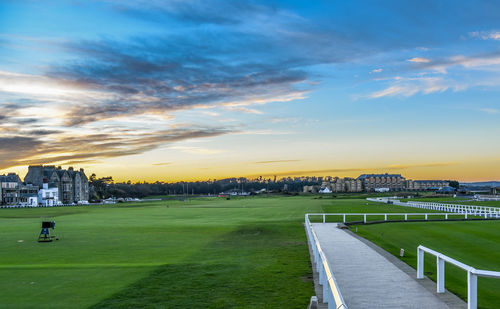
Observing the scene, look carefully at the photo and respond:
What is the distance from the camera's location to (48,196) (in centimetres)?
15250

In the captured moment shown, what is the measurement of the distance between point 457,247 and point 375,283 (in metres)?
13.1

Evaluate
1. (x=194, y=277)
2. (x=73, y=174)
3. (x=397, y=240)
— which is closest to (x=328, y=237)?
(x=397, y=240)

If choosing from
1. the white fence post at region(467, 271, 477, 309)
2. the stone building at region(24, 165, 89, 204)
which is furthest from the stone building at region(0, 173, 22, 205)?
the white fence post at region(467, 271, 477, 309)

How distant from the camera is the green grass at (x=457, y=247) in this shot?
1405 cm

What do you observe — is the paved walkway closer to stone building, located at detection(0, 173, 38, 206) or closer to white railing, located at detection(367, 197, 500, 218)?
white railing, located at detection(367, 197, 500, 218)

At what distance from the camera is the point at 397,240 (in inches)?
1117

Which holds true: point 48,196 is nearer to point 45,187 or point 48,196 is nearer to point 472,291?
point 45,187

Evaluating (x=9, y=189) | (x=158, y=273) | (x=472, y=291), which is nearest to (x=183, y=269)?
(x=158, y=273)

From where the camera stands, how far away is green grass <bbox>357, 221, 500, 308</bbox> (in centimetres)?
1405

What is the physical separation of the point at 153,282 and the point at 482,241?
64.0 ft

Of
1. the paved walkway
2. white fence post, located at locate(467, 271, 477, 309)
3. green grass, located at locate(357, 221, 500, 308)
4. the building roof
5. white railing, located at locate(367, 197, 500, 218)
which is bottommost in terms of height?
white railing, located at locate(367, 197, 500, 218)

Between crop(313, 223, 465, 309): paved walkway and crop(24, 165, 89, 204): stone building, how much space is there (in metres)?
156

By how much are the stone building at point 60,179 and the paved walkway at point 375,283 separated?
15639 centimetres

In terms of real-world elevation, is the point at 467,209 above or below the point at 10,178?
below
